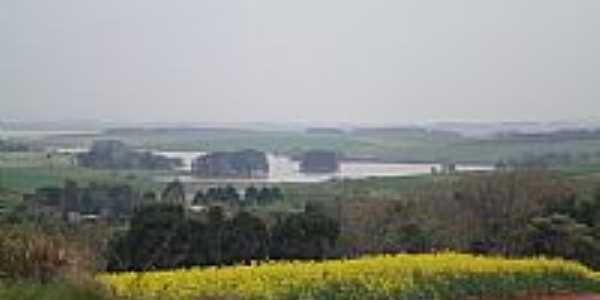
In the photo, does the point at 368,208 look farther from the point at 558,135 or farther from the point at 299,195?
the point at 558,135

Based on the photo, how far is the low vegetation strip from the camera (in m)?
12.9

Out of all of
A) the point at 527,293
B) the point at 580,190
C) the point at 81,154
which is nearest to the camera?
the point at 527,293

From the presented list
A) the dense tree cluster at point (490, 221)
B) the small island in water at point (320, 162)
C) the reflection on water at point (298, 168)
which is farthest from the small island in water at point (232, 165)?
the dense tree cluster at point (490, 221)

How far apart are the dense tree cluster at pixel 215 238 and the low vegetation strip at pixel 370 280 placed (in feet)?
28.8

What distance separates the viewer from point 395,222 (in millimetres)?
33250

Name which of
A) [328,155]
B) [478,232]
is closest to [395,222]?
[478,232]

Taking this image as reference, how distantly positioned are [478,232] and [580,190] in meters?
4.45

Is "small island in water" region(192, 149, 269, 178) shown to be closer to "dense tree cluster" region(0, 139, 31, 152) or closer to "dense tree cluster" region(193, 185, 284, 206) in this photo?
"dense tree cluster" region(0, 139, 31, 152)

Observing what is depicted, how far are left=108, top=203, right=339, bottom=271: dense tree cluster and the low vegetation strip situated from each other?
8768mm

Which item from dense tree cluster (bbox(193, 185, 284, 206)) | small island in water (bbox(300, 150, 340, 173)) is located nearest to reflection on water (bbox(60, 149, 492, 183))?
small island in water (bbox(300, 150, 340, 173))

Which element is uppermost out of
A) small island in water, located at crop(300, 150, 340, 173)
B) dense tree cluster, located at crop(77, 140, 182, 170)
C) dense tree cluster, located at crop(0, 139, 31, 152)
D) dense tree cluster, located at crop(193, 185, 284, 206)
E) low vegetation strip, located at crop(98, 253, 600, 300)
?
low vegetation strip, located at crop(98, 253, 600, 300)

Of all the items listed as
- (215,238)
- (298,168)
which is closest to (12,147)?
(298,168)

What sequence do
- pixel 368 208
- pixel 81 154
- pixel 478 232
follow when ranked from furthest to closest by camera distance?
pixel 81 154, pixel 368 208, pixel 478 232

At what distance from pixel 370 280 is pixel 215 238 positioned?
43.4 feet
